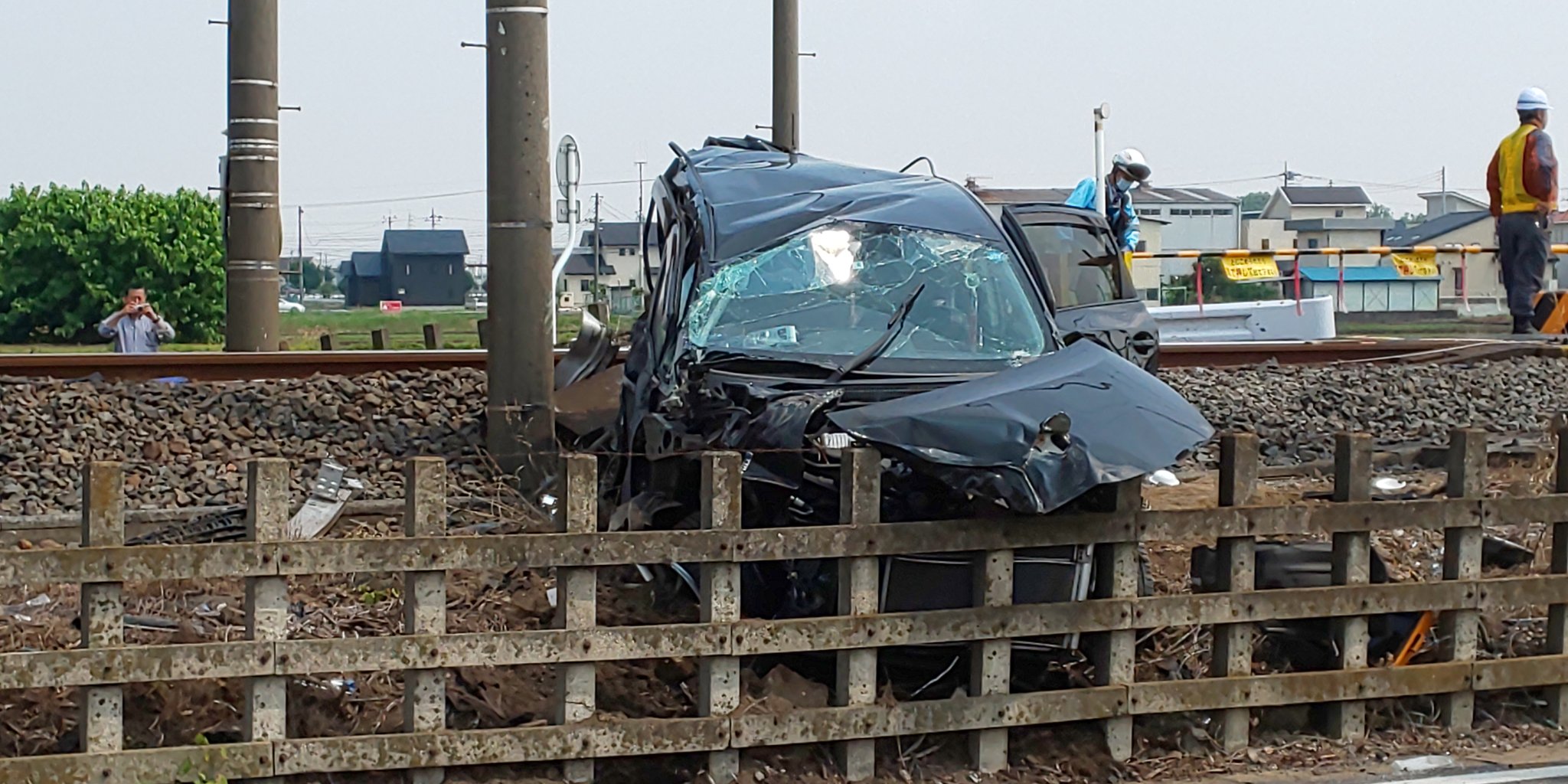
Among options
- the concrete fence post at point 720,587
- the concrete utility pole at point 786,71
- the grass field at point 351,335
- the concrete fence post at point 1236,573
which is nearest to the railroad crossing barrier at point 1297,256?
the concrete utility pole at point 786,71

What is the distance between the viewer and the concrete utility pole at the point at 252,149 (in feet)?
44.3

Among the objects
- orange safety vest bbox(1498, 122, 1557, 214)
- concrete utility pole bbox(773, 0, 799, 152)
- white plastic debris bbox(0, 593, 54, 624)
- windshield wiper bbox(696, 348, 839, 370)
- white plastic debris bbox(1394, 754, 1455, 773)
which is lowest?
white plastic debris bbox(1394, 754, 1455, 773)

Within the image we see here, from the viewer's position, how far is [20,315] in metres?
53.5

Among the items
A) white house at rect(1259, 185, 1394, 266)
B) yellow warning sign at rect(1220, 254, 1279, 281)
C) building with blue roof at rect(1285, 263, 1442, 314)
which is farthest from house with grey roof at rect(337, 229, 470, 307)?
yellow warning sign at rect(1220, 254, 1279, 281)

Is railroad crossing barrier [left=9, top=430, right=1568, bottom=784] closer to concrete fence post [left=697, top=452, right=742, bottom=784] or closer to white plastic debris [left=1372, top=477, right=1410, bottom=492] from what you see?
concrete fence post [left=697, top=452, right=742, bottom=784]

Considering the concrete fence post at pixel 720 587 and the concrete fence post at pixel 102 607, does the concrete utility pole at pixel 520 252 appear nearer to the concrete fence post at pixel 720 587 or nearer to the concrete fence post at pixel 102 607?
the concrete fence post at pixel 720 587

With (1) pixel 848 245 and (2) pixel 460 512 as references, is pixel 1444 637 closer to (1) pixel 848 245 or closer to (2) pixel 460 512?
(1) pixel 848 245

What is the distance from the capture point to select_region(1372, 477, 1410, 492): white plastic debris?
9422mm

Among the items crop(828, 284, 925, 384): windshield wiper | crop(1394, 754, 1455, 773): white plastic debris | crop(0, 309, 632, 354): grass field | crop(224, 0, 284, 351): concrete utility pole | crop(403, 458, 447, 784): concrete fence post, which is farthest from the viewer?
crop(0, 309, 632, 354): grass field

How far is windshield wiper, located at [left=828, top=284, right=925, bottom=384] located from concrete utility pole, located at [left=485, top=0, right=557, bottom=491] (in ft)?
8.96

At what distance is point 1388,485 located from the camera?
9602mm

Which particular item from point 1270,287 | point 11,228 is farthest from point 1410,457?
point 11,228

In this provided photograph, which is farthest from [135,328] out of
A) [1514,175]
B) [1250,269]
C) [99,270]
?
[99,270]

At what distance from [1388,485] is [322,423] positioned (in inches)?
248
